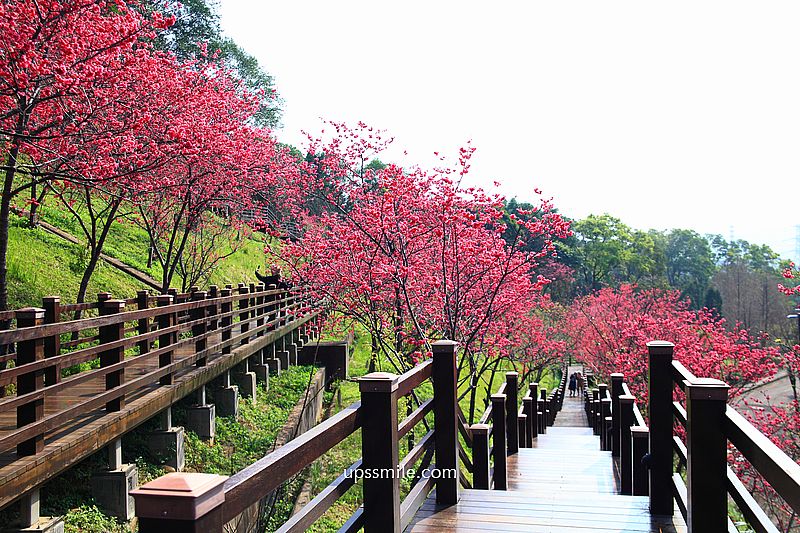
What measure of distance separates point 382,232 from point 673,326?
13.9 meters

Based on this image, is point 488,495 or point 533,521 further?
point 488,495

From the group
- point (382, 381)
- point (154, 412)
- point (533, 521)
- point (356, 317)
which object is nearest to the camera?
point (382, 381)

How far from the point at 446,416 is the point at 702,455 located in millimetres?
1896

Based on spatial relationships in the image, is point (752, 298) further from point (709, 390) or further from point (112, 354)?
point (709, 390)

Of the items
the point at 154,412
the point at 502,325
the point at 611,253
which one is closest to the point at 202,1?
the point at 502,325

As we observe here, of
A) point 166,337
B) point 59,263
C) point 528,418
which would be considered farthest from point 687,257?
point 166,337

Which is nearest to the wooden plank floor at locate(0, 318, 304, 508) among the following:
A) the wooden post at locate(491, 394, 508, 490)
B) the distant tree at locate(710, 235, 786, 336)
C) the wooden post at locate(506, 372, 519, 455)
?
the wooden post at locate(491, 394, 508, 490)

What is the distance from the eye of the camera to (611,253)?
175ft

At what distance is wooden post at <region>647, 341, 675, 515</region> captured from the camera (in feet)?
13.3

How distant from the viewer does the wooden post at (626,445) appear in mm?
5840

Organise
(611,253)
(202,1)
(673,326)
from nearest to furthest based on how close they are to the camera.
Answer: (673,326)
(202,1)
(611,253)

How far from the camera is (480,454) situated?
18.4 ft

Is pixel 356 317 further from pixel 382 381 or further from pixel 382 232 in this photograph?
pixel 382 381

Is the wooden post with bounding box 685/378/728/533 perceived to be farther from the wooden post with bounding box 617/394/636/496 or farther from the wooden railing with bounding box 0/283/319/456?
the wooden railing with bounding box 0/283/319/456
